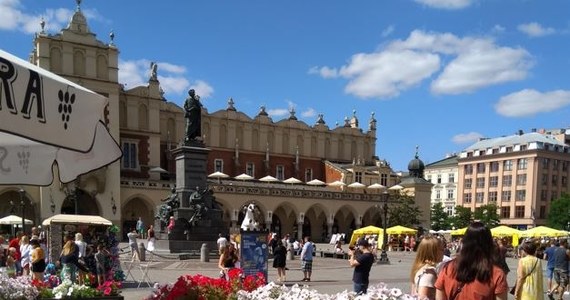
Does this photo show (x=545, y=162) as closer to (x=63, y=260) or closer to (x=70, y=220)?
(x=70, y=220)

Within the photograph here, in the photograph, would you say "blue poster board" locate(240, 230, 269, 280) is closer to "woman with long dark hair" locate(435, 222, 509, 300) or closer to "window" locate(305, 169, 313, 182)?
"woman with long dark hair" locate(435, 222, 509, 300)

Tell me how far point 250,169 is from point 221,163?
3128 millimetres

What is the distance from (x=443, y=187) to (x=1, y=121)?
311ft

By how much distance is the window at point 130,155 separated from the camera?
48.4 m

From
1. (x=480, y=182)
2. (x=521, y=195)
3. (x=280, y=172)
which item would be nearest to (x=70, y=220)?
(x=280, y=172)

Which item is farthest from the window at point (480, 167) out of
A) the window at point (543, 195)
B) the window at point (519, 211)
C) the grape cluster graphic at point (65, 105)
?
the grape cluster graphic at point (65, 105)

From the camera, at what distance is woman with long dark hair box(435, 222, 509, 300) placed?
13.4ft

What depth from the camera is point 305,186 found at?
58500mm

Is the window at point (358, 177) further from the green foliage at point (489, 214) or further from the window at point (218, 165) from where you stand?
the green foliage at point (489, 214)

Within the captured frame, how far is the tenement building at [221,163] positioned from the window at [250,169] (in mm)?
99

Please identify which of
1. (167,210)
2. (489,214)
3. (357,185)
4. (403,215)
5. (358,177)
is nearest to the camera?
(167,210)

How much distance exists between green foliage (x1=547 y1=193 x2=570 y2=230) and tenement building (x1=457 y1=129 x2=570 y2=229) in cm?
546

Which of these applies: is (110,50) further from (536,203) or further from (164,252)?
(536,203)

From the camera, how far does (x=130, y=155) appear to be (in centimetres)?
4881
